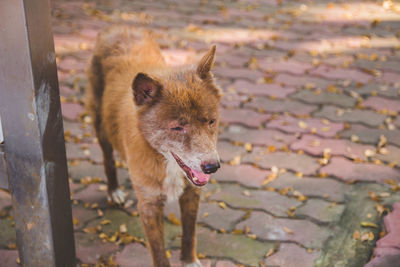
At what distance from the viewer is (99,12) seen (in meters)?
8.69

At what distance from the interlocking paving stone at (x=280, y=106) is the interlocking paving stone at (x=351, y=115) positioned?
151 millimetres

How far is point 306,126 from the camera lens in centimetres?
488

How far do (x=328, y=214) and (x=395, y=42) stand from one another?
15.2ft

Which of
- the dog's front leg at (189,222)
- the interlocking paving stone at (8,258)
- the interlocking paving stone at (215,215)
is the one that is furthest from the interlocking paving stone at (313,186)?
the interlocking paving stone at (8,258)

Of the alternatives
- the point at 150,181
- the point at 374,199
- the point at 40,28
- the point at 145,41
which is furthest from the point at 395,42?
the point at 40,28

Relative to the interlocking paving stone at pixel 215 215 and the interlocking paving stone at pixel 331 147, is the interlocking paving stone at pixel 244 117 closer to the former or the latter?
the interlocking paving stone at pixel 331 147

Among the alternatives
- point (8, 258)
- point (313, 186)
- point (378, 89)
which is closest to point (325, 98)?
point (378, 89)

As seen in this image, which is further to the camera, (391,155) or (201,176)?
(391,155)

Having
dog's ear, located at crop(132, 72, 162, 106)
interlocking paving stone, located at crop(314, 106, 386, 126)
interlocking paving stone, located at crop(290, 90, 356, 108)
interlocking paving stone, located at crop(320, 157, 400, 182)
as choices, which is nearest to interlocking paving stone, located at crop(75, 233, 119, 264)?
dog's ear, located at crop(132, 72, 162, 106)

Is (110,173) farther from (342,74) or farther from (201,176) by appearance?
(342,74)

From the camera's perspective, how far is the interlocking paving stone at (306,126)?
188 inches

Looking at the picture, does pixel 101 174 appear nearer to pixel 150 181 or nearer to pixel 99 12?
pixel 150 181

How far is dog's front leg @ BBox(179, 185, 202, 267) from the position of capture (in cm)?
298

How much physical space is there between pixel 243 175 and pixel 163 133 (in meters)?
1.69
